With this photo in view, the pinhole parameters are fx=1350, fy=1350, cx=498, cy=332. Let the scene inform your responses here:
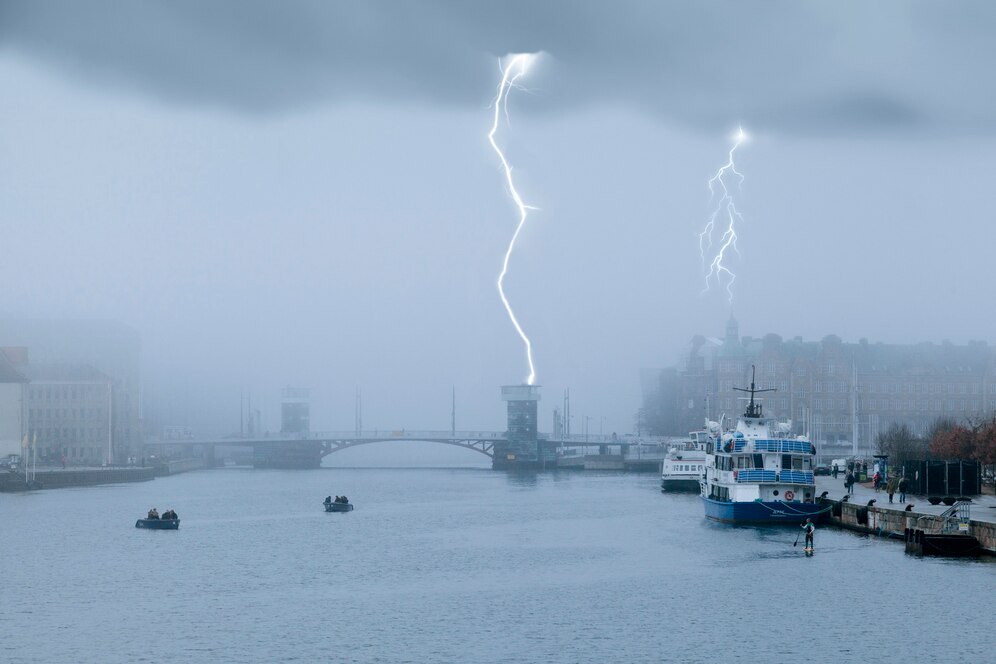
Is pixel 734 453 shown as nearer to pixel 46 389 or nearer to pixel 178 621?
pixel 178 621

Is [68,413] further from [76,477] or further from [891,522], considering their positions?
[891,522]

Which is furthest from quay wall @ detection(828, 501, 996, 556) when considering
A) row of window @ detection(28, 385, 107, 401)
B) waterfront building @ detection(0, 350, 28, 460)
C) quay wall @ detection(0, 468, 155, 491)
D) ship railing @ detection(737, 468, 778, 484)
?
row of window @ detection(28, 385, 107, 401)

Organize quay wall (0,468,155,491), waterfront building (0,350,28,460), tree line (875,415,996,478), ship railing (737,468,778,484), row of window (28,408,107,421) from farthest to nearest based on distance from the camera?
row of window (28,408,107,421)
waterfront building (0,350,28,460)
quay wall (0,468,155,491)
tree line (875,415,996,478)
ship railing (737,468,778,484)

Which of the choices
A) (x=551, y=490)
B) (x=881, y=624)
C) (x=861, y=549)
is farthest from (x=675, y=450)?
(x=881, y=624)

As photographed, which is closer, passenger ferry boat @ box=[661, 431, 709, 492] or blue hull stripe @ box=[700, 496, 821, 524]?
blue hull stripe @ box=[700, 496, 821, 524]

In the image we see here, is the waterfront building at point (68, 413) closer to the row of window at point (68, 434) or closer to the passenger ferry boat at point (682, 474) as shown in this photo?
the row of window at point (68, 434)

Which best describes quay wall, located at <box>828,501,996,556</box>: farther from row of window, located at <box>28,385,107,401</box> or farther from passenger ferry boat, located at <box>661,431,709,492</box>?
row of window, located at <box>28,385,107,401</box>

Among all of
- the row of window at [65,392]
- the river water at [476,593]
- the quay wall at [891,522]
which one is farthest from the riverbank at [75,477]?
the quay wall at [891,522]
